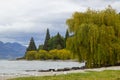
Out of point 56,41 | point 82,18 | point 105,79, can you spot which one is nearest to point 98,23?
point 82,18

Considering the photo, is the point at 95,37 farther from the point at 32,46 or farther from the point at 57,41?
the point at 32,46

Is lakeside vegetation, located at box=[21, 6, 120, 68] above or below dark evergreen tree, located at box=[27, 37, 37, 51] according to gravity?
below

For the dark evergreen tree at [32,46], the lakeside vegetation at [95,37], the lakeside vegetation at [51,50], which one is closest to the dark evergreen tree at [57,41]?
the lakeside vegetation at [51,50]

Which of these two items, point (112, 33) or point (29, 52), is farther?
point (29, 52)

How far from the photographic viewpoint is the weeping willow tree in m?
52.2

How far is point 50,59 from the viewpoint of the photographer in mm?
172125

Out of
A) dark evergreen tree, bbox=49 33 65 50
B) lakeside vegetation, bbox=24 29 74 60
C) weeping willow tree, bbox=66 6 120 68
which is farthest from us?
dark evergreen tree, bbox=49 33 65 50

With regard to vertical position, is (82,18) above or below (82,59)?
above

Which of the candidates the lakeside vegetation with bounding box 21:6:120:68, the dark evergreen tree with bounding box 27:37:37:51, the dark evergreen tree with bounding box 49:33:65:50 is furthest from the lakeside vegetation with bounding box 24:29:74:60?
the lakeside vegetation with bounding box 21:6:120:68

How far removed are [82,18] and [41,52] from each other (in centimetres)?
11712

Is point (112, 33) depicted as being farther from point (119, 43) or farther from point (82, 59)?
point (82, 59)

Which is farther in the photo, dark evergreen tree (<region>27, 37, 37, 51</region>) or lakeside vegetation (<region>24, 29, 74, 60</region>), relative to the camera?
dark evergreen tree (<region>27, 37, 37, 51</region>)

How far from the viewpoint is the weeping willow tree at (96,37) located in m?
52.2

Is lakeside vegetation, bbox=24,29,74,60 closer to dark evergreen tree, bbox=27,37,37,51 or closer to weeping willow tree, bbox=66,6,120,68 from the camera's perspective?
dark evergreen tree, bbox=27,37,37,51
